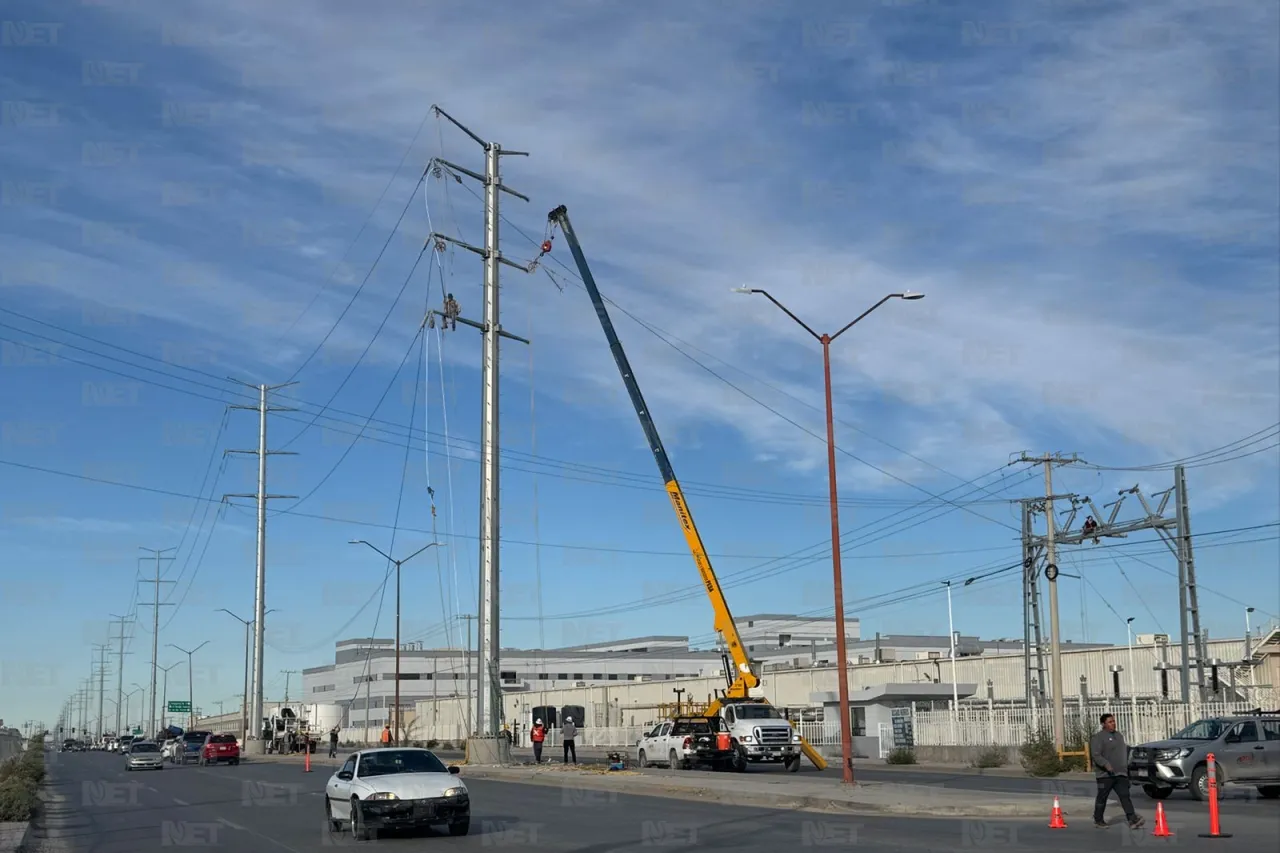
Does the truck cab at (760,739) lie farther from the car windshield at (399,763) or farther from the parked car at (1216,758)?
the car windshield at (399,763)

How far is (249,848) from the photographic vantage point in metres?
18.3

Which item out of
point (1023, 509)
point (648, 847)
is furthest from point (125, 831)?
point (1023, 509)

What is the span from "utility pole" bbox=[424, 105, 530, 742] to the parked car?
78.1ft

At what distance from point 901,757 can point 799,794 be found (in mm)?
23406

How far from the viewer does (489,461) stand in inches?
1781

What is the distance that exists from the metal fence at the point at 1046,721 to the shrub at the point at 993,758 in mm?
699

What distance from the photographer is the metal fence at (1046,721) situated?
40.2 metres

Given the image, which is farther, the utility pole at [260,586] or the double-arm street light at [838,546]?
the utility pole at [260,586]

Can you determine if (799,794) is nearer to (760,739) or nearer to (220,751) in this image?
(760,739)

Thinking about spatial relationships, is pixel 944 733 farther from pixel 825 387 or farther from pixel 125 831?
pixel 125 831

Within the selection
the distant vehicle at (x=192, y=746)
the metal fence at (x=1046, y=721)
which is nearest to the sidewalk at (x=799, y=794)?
the metal fence at (x=1046, y=721)

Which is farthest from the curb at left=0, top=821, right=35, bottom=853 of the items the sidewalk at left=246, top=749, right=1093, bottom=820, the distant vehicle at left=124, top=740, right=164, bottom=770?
the distant vehicle at left=124, top=740, right=164, bottom=770

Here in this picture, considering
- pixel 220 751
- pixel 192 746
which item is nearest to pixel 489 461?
pixel 220 751

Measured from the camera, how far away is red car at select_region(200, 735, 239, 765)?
63562 millimetres
